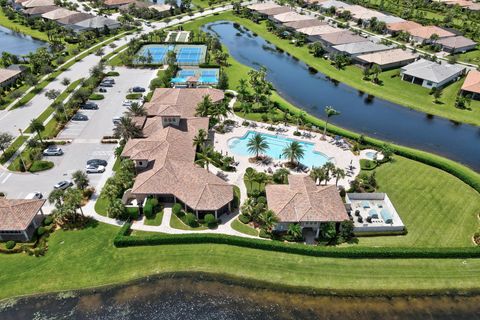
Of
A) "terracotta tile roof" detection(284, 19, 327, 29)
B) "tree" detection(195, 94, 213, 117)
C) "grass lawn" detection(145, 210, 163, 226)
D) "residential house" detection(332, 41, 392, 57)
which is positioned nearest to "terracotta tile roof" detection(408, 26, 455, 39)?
"residential house" detection(332, 41, 392, 57)

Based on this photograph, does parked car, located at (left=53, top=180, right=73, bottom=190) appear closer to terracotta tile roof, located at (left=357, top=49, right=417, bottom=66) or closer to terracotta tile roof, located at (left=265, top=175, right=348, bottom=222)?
terracotta tile roof, located at (left=265, top=175, right=348, bottom=222)

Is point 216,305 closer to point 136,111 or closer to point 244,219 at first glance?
point 244,219

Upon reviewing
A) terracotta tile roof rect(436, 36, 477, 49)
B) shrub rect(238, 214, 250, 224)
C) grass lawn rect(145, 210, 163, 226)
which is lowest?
grass lawn rect(145, 210, 163, 226)

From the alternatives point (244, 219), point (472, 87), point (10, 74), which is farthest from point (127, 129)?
point (472, 87)

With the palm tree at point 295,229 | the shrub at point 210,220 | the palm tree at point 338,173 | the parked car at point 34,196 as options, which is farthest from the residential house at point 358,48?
the parked car at point 34,196

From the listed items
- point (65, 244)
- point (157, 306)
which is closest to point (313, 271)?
point (157, 306)

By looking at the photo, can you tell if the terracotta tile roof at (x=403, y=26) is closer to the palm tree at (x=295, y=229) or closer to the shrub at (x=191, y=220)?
the palm tree at (x=295, y=229)

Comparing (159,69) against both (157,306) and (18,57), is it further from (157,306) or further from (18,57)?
(157,306)
